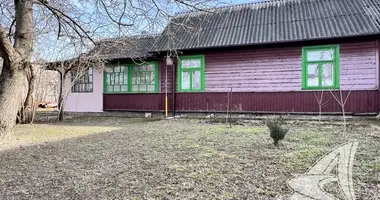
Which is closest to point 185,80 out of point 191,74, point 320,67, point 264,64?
point 191,74

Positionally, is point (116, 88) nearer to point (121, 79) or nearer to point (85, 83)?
point (121, 79)

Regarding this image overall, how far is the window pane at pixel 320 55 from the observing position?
39.3 feet

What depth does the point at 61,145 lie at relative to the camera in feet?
22.7

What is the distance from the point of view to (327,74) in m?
12.1

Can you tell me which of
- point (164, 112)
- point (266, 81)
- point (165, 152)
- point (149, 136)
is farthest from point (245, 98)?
point (165, 152)

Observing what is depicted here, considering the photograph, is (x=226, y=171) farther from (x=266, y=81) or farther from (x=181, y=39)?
(x=181, y=39)

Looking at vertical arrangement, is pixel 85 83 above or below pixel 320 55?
below

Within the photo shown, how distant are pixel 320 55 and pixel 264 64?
2075mm

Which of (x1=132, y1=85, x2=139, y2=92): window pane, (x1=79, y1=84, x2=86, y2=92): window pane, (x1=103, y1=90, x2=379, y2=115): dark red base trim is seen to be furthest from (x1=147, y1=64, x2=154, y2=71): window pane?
(x1=79, y1=84, x2=86, y2=92): window pane

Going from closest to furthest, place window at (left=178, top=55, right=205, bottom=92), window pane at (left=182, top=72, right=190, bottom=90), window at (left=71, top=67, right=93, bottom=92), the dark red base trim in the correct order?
1. the dark red base trim
2. window at (left=178, top=55, right=205, bottom=92)
3. window pane at (left=182, top=72, right=190, bottom=90)
4. window at (left=71, top=67, right=93, bottom=92)

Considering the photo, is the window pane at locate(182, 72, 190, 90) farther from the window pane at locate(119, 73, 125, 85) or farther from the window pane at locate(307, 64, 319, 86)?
the window pane at locate(307, 64, 319, 86)

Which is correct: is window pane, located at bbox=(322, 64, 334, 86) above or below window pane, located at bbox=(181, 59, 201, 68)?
below

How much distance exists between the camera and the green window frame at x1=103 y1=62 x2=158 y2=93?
611 inches

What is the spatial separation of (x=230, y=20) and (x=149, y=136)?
876cm
